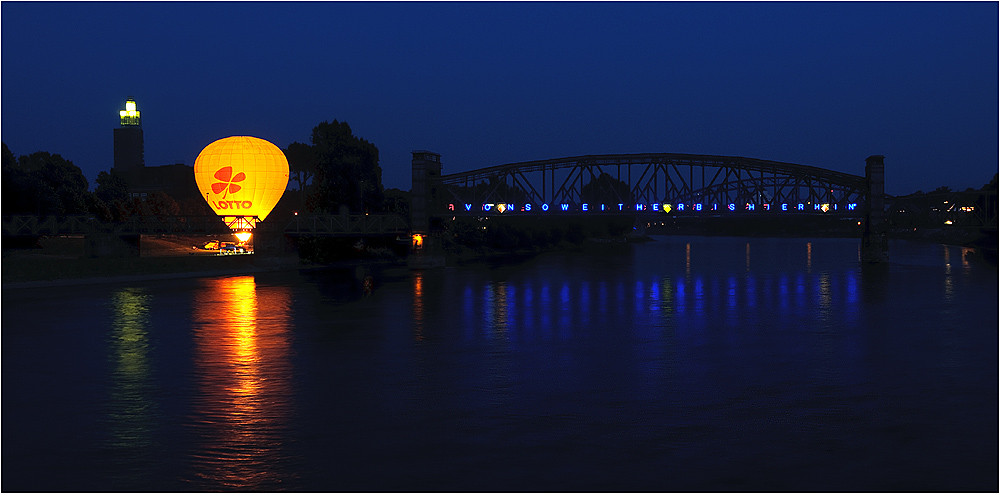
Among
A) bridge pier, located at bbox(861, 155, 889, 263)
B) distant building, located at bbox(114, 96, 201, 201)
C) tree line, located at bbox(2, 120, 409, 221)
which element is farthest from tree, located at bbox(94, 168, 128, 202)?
bridge pier, located at bbox(861, 155, 889, 263)

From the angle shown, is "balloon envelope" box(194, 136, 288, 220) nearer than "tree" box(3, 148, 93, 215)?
Yes

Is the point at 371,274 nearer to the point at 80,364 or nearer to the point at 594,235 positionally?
the point at 80,364

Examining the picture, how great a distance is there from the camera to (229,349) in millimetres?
29391

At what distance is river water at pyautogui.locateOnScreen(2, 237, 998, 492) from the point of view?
1457cm

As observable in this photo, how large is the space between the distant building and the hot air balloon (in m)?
95.9

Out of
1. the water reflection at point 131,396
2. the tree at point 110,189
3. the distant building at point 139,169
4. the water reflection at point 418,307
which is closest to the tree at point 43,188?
the tree at point 110,189

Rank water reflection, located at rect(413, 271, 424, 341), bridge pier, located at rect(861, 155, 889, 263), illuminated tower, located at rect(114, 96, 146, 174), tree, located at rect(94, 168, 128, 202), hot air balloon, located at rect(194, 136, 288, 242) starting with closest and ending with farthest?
water reflection, located at rect(413, 271, 424, 341)
hot air balloon, located at rect(194, 136, 288, 242)
bridge pier, located at rect(861, 155, 889, 263)
tree, located at rect(94, 168, 128, 202)
illuminated tower, located at rect(114, 96, 146, 174)

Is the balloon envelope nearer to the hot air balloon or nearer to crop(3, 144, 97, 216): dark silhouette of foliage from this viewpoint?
the hot air balloon

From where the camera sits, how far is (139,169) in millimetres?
177875

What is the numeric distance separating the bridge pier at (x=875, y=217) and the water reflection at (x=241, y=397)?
74738 mm

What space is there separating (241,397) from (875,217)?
89.5 meters

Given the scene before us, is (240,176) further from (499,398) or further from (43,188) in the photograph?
(499,398)

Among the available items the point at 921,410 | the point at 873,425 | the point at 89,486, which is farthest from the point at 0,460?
the point at 921,410

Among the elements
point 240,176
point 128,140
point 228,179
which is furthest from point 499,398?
point 128,140
